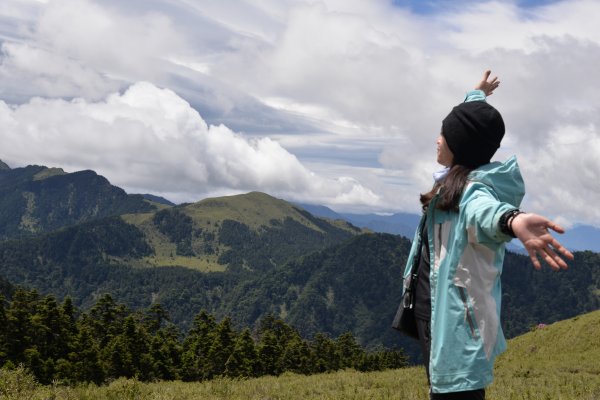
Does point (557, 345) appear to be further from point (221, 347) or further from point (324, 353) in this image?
point (324, 353)

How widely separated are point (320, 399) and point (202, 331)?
7041 centimetres

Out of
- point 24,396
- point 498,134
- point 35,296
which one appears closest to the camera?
point 498,134

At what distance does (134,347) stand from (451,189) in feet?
210

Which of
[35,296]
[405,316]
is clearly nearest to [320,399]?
[405,316]

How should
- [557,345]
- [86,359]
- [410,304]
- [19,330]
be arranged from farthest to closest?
[86,359] → [19,330] → [557,345] → [410,304]

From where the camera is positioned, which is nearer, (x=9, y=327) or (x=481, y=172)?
(x=481, y=172)

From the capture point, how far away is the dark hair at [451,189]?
375cm

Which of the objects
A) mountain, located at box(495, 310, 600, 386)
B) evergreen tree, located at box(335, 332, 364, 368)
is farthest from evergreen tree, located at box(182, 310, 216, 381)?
mountain, located at box(495, 310, 600, 386)

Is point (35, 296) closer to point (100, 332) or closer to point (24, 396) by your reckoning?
point (100, 332)

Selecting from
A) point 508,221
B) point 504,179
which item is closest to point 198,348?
point 504,179

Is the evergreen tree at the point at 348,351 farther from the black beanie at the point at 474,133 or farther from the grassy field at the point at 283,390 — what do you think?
the black beanie at the point at 474,133

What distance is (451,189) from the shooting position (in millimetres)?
3779

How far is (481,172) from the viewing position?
12.5 ft

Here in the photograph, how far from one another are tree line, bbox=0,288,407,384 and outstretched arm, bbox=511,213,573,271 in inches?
1204
